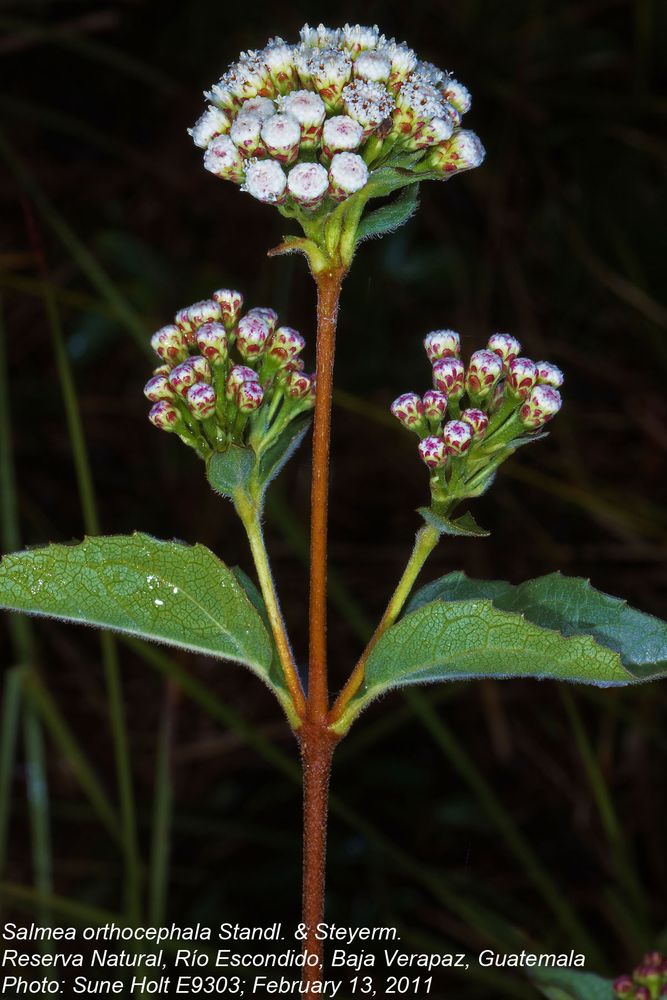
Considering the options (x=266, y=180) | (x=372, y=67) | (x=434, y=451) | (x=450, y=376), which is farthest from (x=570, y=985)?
(x=372, y=67)

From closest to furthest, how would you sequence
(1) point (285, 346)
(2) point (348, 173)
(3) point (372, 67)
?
(2) point (348, 173) < (3) point (372, 67) < (1) point (285, 346)

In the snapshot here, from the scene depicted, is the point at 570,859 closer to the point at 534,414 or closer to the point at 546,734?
the point at 546,734

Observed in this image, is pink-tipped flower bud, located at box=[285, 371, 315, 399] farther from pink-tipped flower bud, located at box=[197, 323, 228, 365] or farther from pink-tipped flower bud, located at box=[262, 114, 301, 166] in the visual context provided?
pink-tipped flower bud, located at box=[262, 114, 301, 166]

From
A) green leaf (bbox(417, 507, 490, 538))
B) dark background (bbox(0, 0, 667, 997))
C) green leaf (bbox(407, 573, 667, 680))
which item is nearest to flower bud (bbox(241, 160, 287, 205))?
green leaf (bbox(417, 507, 490, 538))

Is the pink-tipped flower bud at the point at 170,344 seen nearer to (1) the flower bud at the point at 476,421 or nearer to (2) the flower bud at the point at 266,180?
(2) the flower bud at the point at 266,180

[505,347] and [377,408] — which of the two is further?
[377,408]

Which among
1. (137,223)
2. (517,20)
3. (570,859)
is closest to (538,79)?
(517,20)

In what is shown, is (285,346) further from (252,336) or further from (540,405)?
(540,405)
